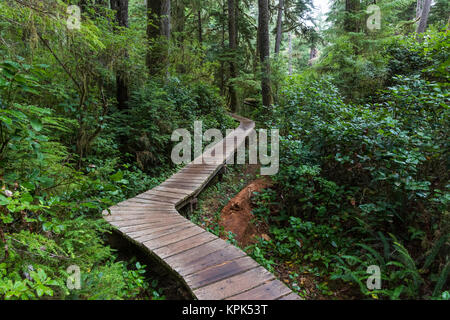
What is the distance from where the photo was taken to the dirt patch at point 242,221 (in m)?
4.91

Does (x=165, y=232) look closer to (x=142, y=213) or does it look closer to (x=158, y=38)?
(x=142, y=213)

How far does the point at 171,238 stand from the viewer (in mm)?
3693

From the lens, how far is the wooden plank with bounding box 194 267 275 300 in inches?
105

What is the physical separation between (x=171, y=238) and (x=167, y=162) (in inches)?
158

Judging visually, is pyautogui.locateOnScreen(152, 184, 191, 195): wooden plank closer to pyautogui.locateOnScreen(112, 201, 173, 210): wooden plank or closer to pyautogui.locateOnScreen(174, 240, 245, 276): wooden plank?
pyautogui.locateOnScreen(112, 201, 173, 210): wooden plank

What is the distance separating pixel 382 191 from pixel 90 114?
245 inches

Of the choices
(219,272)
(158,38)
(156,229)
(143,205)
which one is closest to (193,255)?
(219,272)

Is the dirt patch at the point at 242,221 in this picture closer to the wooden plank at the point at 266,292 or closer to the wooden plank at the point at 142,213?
the wooden plank at the point at 142,213

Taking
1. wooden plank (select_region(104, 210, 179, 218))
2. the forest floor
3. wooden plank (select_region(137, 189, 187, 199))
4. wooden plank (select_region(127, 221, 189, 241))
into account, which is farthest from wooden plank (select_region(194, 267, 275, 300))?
wooden plank (select_region(137, 189, 187, 199))

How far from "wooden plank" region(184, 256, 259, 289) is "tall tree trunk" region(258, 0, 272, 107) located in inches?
434

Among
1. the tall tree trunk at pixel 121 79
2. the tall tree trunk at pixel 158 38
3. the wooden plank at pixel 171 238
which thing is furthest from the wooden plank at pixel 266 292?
the tall tree trunk at pixel 158 38

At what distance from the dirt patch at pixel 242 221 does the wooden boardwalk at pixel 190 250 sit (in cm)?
86

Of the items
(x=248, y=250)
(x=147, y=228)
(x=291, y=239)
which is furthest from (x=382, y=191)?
(x=147, y=228)

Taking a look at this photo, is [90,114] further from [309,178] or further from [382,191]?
[382,191]
